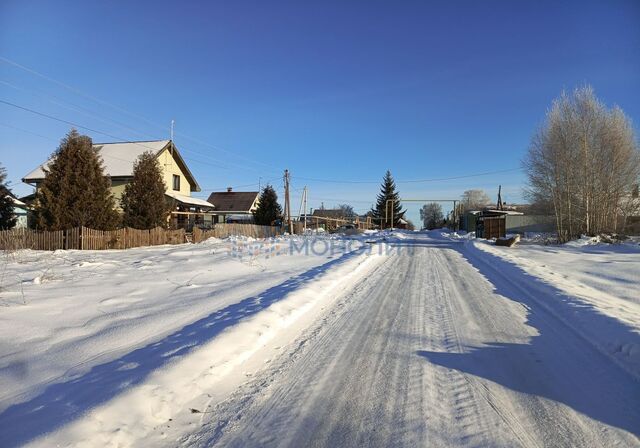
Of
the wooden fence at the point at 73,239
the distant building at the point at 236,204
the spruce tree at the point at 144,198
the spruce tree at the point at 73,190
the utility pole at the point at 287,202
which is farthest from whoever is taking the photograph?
the distant building at the point at 236,204

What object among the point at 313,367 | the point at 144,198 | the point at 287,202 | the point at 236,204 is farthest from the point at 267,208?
the point at 313,367

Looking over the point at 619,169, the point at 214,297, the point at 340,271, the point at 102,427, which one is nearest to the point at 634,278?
the point at 340,271

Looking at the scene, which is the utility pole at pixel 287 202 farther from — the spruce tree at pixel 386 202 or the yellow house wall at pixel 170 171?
the spruce tree at pixel 386 202

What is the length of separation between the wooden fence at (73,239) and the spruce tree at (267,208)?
22015mm

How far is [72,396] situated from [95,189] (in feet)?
67.3

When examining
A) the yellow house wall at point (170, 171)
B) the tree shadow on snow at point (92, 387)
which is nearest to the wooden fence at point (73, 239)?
the yellow house wall at point (170, 171)

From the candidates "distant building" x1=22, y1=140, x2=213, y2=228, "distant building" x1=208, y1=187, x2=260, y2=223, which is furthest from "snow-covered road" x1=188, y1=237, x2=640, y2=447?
"distant building" x1=208, y1=187, x2=260, y2=223

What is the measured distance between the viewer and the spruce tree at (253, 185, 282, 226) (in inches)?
1764

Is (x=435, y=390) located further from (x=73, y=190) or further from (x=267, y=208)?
A: (x=267, y=208)

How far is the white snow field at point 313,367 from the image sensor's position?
3.13 meters

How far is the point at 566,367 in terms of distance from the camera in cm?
450

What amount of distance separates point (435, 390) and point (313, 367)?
1.38 metres

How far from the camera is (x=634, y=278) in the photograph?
36.3 feet

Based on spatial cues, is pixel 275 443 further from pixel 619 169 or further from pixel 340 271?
pixel 619 169
